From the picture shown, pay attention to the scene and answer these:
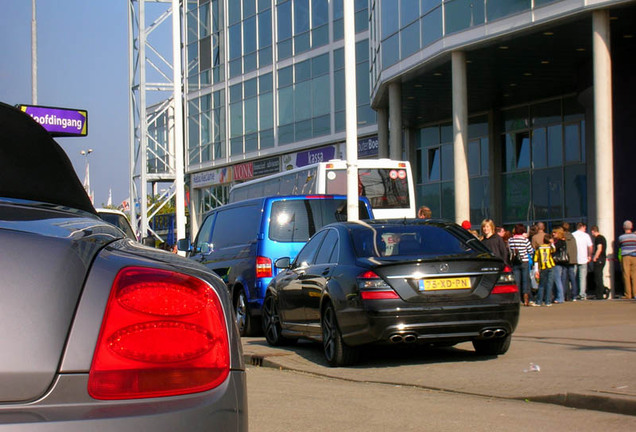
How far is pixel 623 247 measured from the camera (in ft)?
73.9

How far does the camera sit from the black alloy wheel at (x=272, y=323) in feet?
43.8

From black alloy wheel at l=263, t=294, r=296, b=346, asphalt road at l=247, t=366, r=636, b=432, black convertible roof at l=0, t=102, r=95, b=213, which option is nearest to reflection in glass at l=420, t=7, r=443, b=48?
black alloy wheel at l=263, t=294, r=296, b=346

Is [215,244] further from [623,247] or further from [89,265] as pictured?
[89,265]

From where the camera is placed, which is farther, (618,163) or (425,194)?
(425,194)

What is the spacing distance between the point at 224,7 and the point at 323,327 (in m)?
42.3

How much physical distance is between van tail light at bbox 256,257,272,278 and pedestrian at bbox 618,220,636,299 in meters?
10.6

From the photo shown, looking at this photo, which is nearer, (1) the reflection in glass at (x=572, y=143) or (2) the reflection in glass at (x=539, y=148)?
(1) the reflection in glass at (x=572, y=143)

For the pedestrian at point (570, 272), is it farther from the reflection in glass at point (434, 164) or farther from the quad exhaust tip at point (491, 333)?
the reflection in glass at point (434, 164)

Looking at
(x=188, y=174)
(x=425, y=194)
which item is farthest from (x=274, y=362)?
(x=188, y=174)

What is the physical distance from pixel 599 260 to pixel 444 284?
14105 millimetres

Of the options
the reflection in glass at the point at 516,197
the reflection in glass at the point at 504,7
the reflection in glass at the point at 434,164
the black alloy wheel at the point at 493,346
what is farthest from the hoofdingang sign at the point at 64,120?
the reflection in glass at the point at 434,164

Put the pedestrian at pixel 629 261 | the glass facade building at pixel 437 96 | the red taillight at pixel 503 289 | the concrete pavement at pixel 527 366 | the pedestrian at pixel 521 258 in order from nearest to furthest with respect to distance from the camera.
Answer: the concrete pavement at pixel 527 366, the red taillight at pixel 503 289, the pedestrian at pixel 521 258, the pedestrian at pixel 629 261, the glass facade building at pixel 437 96

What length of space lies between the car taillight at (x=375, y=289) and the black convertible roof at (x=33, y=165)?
5.70 metres

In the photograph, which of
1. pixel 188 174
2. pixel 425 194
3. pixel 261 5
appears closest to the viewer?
pixel 425 194
